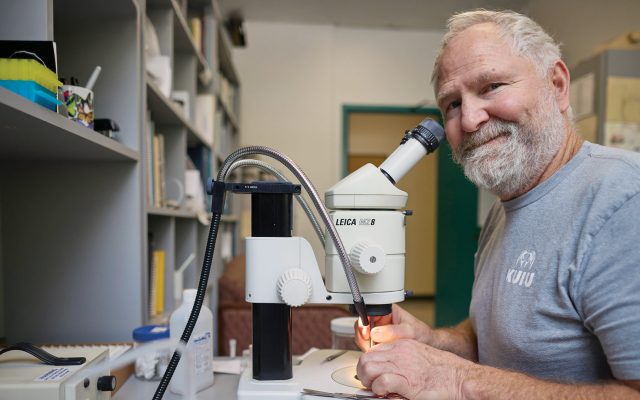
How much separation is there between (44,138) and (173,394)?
0.55 meters

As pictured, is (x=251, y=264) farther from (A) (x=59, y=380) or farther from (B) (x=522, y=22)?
(B) (x=522, y=22)

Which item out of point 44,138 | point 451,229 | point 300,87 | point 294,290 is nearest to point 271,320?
point 294,290

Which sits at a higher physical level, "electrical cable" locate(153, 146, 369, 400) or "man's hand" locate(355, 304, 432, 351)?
"electrical cable" locate(153, 146, 369, 400)

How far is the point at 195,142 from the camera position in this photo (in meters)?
2.14

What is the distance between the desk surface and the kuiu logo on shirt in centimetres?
63

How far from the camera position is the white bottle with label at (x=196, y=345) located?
0.84 meters

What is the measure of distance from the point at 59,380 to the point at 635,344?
86cm

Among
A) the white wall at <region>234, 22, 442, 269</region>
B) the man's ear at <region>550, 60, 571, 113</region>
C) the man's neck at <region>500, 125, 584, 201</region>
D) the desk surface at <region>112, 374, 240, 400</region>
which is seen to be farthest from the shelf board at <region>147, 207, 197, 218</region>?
the white wall at <region>234, 22, 442, 269</region>

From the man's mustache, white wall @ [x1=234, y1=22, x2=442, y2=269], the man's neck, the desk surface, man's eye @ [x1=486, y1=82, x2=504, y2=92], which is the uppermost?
white wall @ [x1=234, y1=22, x2=442, y2=269]

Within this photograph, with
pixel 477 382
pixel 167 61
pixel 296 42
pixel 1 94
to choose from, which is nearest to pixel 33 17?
pixel 1 94

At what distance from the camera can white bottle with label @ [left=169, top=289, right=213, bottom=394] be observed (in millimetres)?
839

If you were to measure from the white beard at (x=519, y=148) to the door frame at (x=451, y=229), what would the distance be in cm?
302

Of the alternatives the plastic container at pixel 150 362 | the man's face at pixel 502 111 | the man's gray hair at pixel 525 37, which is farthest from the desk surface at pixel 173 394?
the man's gray hair at pixel 525 37

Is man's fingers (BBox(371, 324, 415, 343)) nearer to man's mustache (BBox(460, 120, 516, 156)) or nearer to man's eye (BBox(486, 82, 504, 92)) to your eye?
man's mustache (BBox(460, 120, 516, 156))
